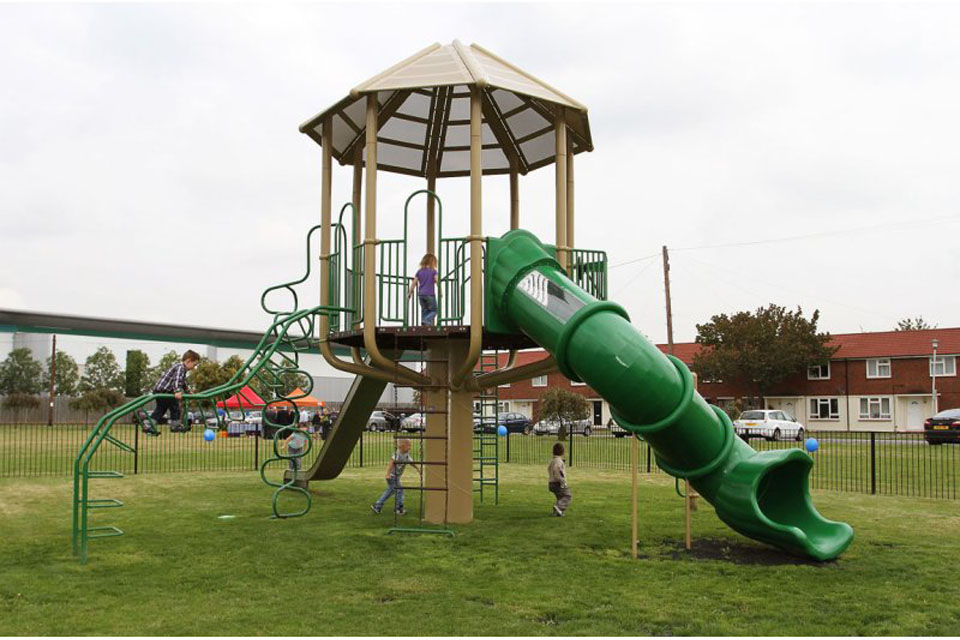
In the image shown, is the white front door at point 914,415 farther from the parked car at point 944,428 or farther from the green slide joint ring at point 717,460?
the green slide joint ring at point 717,460

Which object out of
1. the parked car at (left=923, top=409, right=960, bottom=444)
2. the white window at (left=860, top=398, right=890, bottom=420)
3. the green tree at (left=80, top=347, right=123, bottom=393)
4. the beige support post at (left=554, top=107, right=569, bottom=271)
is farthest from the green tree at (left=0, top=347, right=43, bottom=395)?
the white window at (left=860, top=398, right=890, bottom=420)

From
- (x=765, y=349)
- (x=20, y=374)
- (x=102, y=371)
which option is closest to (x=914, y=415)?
(x=765, y=349)

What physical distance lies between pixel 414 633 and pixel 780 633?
2.93 meters

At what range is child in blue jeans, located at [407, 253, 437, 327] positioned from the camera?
37.3ft

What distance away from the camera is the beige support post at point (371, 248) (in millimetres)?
11039

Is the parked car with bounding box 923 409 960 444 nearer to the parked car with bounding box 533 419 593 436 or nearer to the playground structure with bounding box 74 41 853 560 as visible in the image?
the parked car with bounding box 533 419 593 436

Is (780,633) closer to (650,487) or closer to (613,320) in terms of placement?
(613,320)

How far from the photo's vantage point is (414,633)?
652 cm

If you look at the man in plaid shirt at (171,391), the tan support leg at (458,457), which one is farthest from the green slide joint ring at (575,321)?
the man in plaid shirt at (171,391)

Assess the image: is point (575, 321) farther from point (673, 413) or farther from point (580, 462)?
point (580, 462)

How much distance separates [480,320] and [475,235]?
1.13 metres

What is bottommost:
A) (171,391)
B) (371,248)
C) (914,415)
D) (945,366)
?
(914,415)

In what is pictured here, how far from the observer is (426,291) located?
11.4 m

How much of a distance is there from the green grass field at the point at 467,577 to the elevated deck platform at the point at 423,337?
2690 mm
